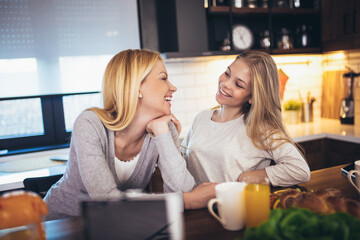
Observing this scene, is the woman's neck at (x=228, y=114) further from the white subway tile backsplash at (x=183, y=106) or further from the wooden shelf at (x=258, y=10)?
the wooden shelf at (x=258, y=10)

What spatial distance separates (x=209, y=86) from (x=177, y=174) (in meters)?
1.75

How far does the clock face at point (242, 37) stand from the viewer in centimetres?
289

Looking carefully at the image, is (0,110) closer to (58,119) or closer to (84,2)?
(58,119)

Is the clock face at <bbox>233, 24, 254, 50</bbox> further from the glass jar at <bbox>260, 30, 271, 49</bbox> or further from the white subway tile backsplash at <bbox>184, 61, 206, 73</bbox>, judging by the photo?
the white subway tile backsplash at <bbox>184, 61, 206, 73</bbox>

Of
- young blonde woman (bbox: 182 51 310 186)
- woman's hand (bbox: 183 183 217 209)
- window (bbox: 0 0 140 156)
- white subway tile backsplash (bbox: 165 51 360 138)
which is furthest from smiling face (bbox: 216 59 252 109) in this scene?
window (bbox: 0 0 140 156)

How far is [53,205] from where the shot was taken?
142cm

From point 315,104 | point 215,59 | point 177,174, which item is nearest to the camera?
point 177,174

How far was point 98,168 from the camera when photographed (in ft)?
3.88

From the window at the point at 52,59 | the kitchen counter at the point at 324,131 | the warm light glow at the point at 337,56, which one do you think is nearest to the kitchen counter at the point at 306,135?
the kitchen counter at the point at 324,131

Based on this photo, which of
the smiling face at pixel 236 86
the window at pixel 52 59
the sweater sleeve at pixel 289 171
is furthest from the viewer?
the window at pixel 52 59

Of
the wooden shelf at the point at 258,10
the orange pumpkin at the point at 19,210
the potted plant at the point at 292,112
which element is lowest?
the potted plant at the point at 292,112

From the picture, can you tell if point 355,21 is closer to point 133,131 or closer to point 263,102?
point 263,102

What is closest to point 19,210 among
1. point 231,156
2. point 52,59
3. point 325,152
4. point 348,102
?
point 231,156

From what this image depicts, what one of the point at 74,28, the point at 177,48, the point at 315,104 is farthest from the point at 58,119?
the point at 315,104
